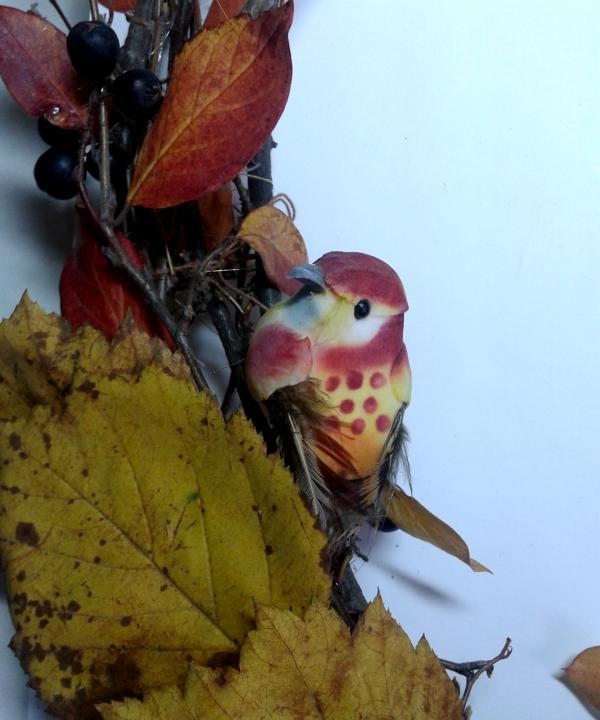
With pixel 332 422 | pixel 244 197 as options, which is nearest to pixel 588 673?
pixel 332 422

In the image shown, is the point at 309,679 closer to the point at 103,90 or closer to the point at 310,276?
the point at 310,276

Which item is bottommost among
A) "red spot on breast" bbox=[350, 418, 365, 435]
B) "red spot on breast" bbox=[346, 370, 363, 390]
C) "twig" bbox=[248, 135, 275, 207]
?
"red spot on breast" bbox=[350, 418, 365, 435]

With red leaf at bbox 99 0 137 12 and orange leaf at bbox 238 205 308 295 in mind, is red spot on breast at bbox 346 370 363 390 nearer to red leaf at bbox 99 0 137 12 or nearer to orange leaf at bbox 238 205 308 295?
orange leaf at bbox 238 205 308 295

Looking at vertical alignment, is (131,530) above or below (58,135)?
below

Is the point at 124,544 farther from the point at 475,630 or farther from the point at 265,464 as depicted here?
the point at 475,630

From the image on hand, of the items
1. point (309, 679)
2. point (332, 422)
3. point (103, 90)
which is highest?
point (103, 90)

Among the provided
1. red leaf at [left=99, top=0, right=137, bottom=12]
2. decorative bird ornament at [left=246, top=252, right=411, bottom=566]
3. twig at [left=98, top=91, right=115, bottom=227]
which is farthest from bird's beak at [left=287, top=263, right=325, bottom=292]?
red leaf at [left=99, top=0, right=137, bottom=12]

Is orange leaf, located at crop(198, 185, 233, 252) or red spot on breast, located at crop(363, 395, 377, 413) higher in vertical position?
orange leaf, located at crop(198, 185, 233, 252)

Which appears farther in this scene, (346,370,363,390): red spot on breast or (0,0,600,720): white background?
(0,0,600,720): white background
